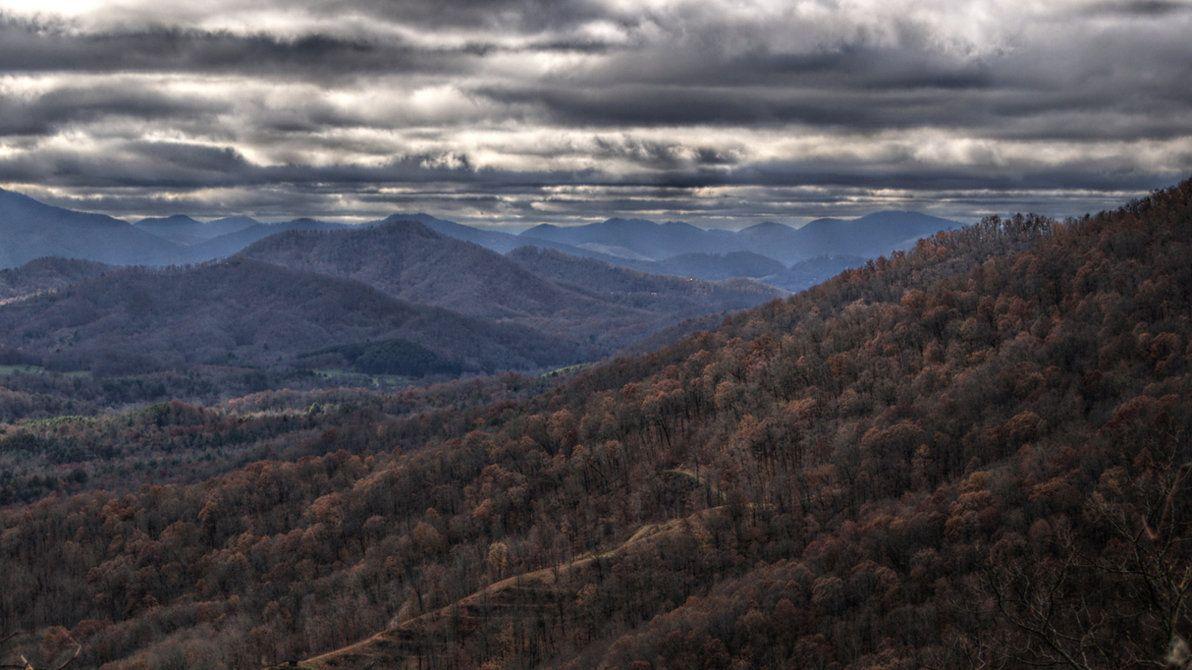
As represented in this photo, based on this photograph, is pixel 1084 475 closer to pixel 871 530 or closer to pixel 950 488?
pixel 950 488

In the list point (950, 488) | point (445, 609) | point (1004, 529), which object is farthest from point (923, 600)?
point (445, 609)

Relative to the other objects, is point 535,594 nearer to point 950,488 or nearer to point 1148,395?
point 950,488

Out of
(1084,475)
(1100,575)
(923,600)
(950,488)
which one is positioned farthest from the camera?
(950,488)

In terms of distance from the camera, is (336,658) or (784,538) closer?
(336,658)

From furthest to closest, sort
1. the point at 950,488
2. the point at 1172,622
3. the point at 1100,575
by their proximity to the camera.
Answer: the point at 950,488, the point at 1100,575, the point at 1172,622

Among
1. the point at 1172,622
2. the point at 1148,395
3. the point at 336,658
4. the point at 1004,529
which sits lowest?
the point at 336,658

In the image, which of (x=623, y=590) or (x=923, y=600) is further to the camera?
(x=623, y=590)

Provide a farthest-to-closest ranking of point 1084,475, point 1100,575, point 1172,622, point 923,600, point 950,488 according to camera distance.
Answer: point 950,488
point 1084,475
point 923,600
point 1100,575
point 1172,622

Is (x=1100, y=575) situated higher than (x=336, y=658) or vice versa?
(x=1100, y=575)

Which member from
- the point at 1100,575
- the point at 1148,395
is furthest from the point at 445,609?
the point at 1148,395
